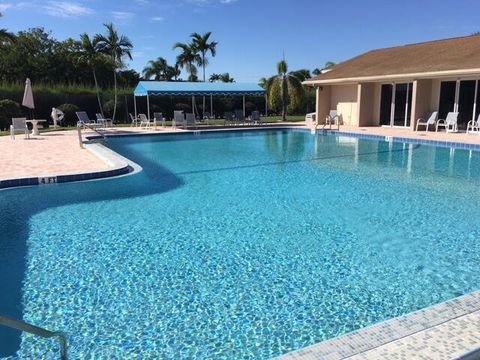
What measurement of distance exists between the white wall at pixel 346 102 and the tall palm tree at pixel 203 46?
18.3 meters

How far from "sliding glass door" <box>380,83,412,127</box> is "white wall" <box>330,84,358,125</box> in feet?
5.00

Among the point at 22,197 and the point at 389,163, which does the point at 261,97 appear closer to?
the point at 389,163

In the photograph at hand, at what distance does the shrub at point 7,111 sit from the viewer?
22.2m

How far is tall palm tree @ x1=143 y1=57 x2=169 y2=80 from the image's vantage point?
48.5 m

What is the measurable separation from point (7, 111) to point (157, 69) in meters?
28.0

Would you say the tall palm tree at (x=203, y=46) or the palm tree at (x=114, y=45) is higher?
the tall palm tree at (x=203, y=46)

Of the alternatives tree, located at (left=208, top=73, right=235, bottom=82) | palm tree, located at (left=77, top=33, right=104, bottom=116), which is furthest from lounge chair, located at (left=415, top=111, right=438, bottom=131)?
tree, located at (left=208, top=73, right=235, bottom=82)

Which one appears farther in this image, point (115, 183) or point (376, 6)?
point (376, 6)

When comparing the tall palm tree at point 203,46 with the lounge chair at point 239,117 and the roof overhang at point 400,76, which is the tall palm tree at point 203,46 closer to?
the lounge chair at point 239,117

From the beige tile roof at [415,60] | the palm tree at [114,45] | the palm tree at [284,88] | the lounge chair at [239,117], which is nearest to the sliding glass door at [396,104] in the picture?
the beige tile roof at [415,60]

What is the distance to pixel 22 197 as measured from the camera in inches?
320

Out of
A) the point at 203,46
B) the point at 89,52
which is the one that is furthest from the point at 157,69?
the point at 89,52

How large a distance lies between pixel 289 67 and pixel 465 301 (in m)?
26.9

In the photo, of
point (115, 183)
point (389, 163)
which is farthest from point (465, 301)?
point (389, 163)
